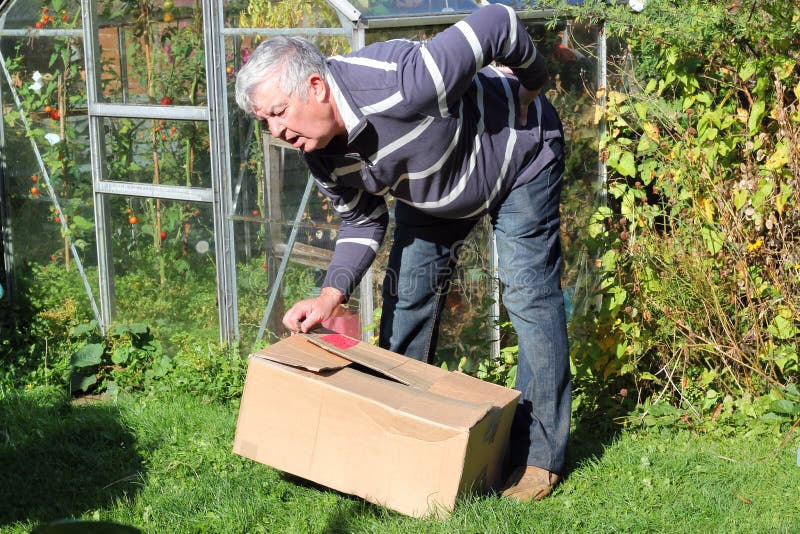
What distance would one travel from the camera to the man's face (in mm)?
2594

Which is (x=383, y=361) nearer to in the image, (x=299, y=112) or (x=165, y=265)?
Answer: (x=299, y=112)

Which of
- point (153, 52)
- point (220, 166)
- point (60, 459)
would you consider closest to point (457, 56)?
point (220, 166)

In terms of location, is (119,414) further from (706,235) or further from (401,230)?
(706,235)

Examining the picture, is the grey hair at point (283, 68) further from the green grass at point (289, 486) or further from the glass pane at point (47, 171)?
the glass pane at point (47, 171)

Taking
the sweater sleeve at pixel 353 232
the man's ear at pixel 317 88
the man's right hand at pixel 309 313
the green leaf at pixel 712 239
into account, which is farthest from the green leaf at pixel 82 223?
the green leaf at pixel 712 239

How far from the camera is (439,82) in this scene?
102 inches

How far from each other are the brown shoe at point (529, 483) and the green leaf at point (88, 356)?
2.45 m

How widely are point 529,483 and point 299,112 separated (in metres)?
1.37

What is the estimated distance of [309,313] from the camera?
2963 mm

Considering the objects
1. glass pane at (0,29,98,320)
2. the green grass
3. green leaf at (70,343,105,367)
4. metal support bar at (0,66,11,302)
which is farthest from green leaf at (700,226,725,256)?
metal support bar at (0,66,11,302)

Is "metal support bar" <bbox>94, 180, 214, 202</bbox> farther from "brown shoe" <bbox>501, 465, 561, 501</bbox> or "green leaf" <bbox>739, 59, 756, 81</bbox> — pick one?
"green leaf" <bbox>739, 59, 756, 81</bbox>

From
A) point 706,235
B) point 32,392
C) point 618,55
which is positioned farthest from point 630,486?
point 32,392

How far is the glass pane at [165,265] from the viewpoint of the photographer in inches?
179

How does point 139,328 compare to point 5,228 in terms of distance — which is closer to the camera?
point 139,328
